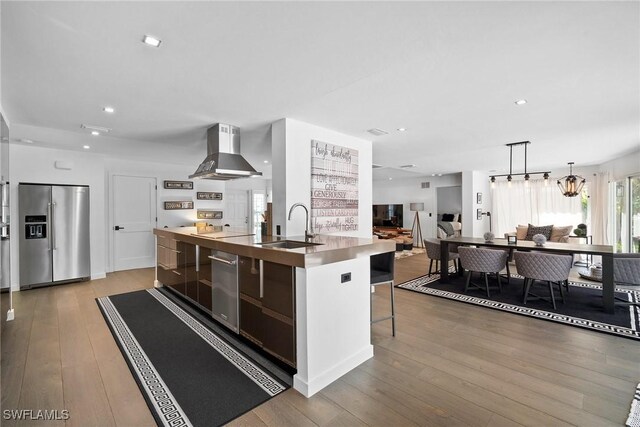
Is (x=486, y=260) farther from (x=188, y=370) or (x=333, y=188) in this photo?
(x=188, y=370)

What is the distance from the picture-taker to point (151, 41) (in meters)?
1.83

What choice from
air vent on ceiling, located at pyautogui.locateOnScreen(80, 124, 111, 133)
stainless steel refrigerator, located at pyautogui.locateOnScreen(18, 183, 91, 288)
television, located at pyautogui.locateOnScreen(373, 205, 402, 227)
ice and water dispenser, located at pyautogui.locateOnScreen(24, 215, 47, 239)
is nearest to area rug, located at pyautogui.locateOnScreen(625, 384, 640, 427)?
air vent on ceiling, located at pyautogui.locateOnScreen(80, 124, 111, 133)

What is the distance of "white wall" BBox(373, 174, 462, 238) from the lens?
957cm

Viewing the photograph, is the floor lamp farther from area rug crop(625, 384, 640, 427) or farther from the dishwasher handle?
the dishwasher handle

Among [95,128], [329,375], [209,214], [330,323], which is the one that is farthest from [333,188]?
[209,214]

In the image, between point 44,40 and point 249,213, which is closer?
point 44,40

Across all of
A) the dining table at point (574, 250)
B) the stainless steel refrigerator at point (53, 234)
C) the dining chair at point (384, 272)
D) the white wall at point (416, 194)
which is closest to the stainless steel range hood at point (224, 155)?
the dining chair at point (384, 272)

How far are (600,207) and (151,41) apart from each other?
9.15 meters

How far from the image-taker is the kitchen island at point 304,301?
2.03 metres

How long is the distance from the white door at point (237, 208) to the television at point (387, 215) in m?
4.93

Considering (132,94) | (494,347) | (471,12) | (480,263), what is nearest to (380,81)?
(471,12)

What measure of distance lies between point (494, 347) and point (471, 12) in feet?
8.85

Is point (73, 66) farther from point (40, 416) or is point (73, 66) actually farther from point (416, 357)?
point (416, 357)

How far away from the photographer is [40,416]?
1.80 m
